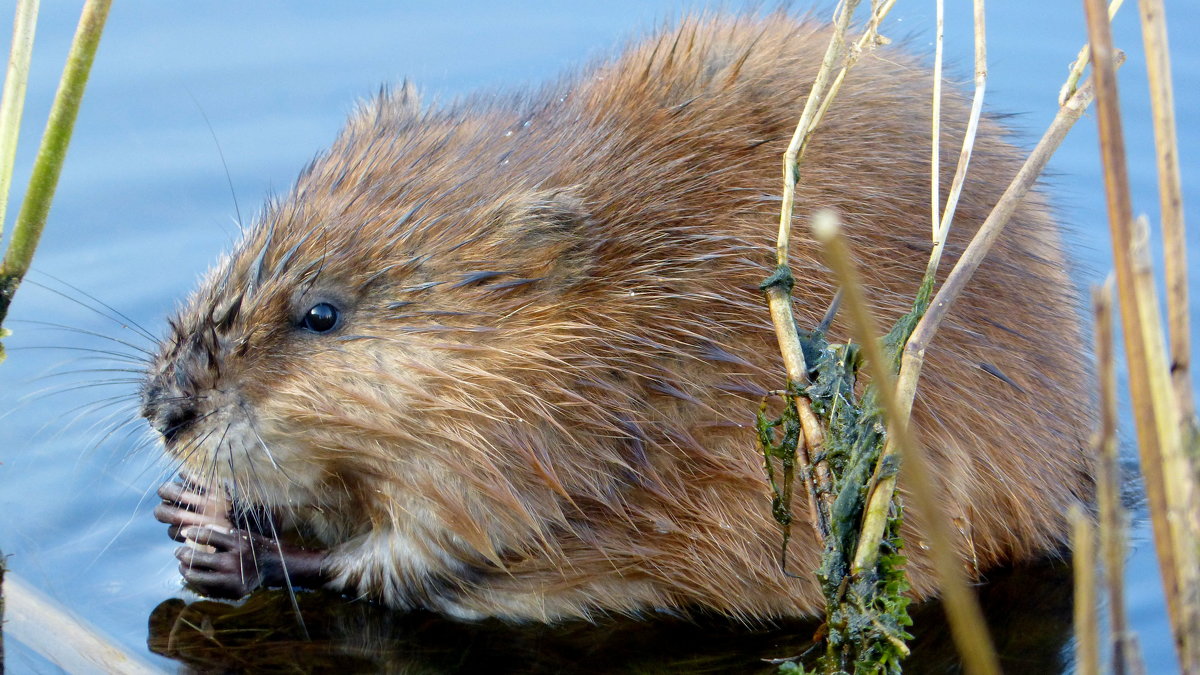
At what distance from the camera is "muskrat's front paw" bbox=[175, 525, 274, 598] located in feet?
10.5

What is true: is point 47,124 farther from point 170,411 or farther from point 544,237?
point 544,237

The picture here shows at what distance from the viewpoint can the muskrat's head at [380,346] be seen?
289 centimetres

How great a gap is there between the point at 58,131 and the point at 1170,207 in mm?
1649

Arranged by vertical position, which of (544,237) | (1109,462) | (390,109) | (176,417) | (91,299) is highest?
(390,109)

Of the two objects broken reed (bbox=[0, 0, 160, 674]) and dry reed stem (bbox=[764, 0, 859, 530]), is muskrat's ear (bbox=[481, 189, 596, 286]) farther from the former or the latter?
broken reed (bbox=[0, 0, 160, 674])

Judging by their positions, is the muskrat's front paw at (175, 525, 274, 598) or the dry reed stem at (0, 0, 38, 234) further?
the muskrat's front paw at (175, 525, 274, 598)

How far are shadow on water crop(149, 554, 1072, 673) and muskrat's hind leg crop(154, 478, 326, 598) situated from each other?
0.07 meters

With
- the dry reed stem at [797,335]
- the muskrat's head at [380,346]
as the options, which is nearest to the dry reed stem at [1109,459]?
the dry reed stem at [797,335]

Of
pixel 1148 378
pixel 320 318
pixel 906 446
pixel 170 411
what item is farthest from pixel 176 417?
pixel 1148 378

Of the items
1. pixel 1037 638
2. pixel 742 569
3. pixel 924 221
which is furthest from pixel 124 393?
pixel 1037 638

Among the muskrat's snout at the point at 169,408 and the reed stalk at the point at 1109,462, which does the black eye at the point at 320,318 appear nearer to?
the muskrat's snout at the point at 169,408

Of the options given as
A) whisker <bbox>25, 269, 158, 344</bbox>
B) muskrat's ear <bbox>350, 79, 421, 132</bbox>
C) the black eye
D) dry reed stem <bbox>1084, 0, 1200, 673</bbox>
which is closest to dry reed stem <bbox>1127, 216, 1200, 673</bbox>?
dry reed stem <bbox>1084, 0, 1200, 673</bbox>

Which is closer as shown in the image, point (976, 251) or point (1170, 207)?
point (1170, 207)

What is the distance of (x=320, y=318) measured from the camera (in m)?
2.95
